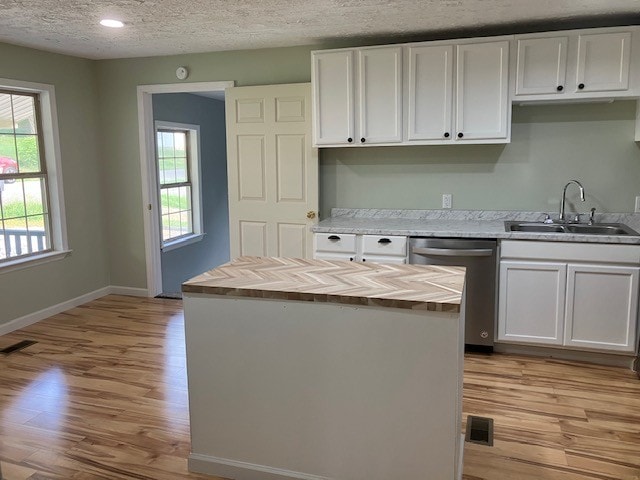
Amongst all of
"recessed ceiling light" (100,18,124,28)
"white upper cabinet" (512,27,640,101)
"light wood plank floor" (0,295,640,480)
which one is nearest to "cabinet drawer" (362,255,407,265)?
"light wood plank floor" (0,295,640,480)

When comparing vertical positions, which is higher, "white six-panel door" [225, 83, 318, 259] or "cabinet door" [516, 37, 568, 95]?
"cabinet door" [516, 37, 568, 95]

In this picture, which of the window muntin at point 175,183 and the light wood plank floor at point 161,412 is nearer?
the light wood plank floor at point 161,412

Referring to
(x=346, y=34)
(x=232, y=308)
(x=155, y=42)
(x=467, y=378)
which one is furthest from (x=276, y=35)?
(x=467, y=378)

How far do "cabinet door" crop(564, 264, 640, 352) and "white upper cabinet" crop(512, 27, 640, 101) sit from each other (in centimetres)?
119

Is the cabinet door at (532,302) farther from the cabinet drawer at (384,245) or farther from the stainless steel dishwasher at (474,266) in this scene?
the cabinet drawer at (384,245)

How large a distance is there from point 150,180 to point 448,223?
2909 millimetres

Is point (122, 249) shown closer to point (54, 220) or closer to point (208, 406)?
point (54, 220)

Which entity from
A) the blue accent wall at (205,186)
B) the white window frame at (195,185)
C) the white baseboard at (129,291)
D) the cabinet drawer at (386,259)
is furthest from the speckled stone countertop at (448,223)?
the white window frame at (195,185)

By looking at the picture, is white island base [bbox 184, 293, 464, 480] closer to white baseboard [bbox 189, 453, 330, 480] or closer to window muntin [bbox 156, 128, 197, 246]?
white baseboard [bbox 189, 453, 330, 480]

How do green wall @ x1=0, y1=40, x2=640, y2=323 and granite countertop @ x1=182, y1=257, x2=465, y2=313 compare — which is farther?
green wall @ x1=0, y1=40, x2=640, y2=323

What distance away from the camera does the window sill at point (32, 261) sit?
424 centimetres

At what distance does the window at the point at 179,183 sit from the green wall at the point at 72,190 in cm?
77

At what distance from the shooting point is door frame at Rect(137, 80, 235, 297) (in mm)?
4965

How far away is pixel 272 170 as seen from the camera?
14.7 feet
